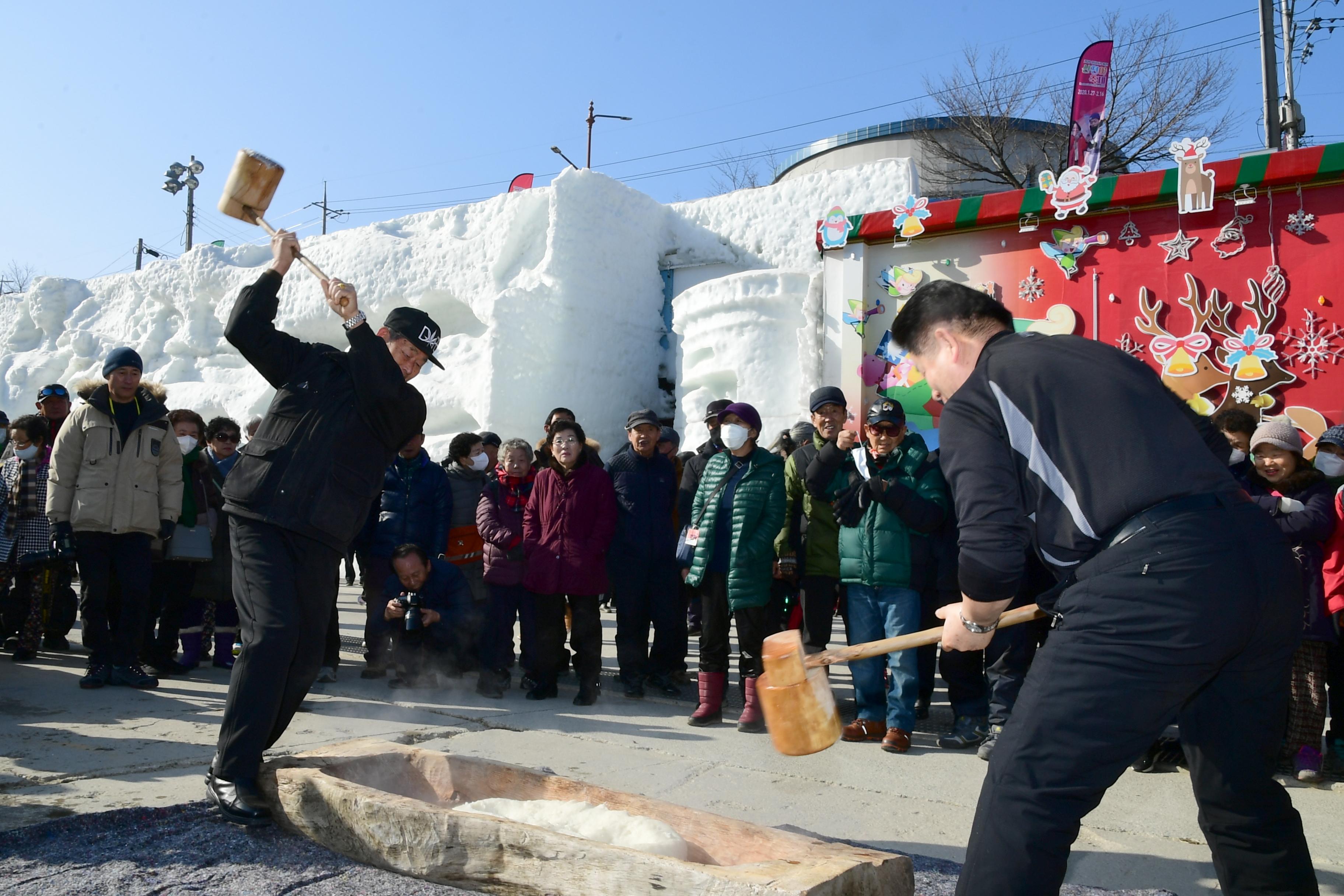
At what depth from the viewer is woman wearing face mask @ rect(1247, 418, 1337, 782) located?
4262mm

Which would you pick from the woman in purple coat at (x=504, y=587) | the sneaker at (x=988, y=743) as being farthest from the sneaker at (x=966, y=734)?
the woman in purple coat at (x=504, y=587)

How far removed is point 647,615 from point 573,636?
0.55 meters

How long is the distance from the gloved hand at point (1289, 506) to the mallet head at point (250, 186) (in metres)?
4.78

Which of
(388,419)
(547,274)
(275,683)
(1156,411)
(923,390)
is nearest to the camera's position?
(1156,411)

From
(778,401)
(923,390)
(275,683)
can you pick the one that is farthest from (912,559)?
(778,401)

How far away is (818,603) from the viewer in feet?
18.1

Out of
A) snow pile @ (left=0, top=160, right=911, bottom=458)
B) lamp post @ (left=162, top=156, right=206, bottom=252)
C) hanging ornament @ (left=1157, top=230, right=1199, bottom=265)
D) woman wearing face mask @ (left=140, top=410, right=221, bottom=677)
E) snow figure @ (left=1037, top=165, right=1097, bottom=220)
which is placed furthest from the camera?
lamp post @ (left=162, top=156, right=206, bottom=252)

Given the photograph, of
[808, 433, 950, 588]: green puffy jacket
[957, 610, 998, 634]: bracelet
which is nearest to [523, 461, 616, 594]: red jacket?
[808, 433, 950, 588]: green puffy jacket

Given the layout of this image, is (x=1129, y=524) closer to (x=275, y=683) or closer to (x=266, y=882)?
(x=266, y=882)

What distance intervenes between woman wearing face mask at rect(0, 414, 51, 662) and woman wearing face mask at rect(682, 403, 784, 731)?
4332 mm

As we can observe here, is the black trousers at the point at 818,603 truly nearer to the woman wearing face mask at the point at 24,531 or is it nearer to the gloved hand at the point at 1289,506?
the gloved hand at the point at 1289,506

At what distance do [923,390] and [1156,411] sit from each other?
7492 millimetres

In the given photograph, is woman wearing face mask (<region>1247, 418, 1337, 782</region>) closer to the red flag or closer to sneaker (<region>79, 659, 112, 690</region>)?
sneaker (<region>79, 659, 112, 690</region>)

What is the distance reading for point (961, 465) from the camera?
2.24 metres
